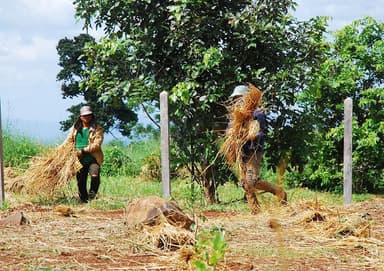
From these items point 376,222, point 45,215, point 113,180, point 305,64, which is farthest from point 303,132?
point 113,180

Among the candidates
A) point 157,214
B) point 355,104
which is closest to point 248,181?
point 157,214

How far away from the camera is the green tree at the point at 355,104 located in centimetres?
1254

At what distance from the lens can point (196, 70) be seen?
9.03m

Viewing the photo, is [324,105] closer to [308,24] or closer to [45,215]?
[308,24]

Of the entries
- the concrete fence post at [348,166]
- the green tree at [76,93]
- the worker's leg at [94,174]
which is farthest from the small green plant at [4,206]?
the green tree at [76,93]

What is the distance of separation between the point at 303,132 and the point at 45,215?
12.8ft

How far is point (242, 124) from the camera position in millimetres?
8133

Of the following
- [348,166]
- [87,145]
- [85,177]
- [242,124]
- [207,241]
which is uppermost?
[242,124]

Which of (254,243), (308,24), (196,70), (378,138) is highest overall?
(308,24)

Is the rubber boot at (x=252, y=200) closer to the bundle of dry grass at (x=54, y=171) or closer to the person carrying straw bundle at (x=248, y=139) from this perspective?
the person carrying straw bundle at (x=248, y=139)

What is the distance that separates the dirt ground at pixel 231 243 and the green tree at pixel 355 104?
4718 mm

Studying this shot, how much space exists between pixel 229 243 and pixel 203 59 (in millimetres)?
3471

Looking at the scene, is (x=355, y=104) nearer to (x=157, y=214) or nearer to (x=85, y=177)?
(x=85, y=177)

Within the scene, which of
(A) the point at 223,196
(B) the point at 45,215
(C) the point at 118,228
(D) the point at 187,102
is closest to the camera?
(C) the point at 118,228
